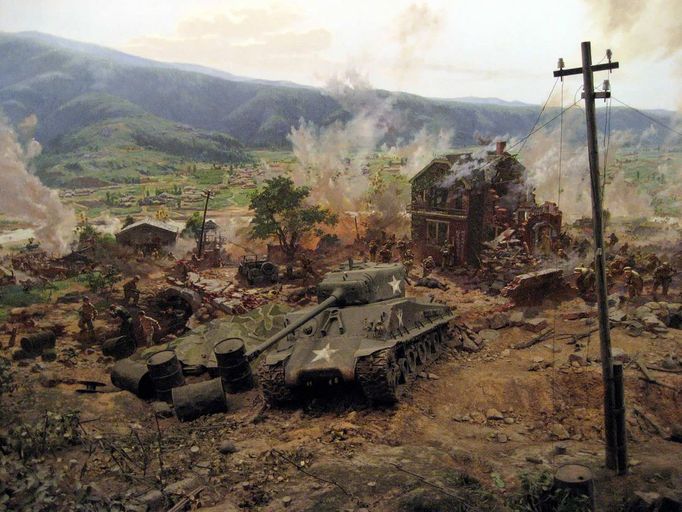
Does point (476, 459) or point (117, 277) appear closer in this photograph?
point (476, 459)

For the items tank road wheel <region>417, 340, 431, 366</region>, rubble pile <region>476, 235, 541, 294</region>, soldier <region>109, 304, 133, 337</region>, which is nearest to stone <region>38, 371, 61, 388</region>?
soldier <region>109, 304, 133, 337</region>

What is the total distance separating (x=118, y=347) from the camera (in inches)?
567

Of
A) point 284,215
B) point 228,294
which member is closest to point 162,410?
point 228,294

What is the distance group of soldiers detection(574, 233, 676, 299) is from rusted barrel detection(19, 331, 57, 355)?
12.8 metres

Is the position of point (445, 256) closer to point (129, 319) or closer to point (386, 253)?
point (386, 253)

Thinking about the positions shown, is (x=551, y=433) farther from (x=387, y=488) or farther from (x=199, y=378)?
(x=199, y=378)

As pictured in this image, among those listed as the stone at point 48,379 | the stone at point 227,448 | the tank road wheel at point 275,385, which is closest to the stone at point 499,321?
the tank road wheel at point 275,385

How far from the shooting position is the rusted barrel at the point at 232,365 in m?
12.3

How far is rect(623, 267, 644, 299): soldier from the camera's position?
553 inches

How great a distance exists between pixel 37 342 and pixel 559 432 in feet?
37.0

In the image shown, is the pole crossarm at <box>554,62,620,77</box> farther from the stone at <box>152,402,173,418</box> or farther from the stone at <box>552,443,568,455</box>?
the stone at <box>152,402,173,418</box>

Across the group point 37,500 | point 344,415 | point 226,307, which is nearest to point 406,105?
point 226,307

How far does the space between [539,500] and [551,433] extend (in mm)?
3031

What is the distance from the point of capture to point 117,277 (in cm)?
1605
